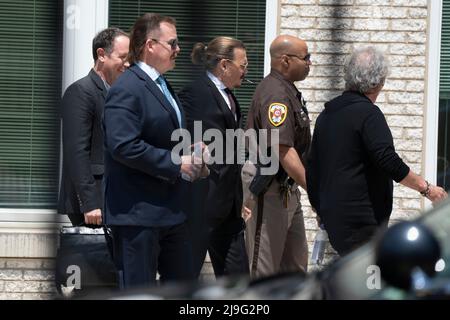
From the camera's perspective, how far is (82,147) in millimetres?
5938

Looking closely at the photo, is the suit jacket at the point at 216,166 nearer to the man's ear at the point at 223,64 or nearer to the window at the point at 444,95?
the man's ear at the point at 223,64

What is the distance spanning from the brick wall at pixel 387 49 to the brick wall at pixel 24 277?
1.98 meters

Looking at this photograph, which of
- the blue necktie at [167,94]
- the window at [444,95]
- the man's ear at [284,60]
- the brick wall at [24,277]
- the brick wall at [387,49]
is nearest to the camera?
the blue necktie at [167,94]

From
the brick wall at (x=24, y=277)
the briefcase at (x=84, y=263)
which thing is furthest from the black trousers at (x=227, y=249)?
the brick wall at (x=24, y=277)

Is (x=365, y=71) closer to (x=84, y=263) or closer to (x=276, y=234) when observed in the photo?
(x=276, y=234)

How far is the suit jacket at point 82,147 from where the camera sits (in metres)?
5.93

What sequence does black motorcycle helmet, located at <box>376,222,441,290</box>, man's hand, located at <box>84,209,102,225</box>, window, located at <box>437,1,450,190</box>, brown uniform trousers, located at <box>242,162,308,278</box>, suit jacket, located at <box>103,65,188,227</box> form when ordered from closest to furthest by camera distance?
1. black motorcycle helmet, located at <box>376,222,441,290</box>
2. suit jacket, located at <box>103,65,188,227</box>
3. man's hand, located at <box>84,209,102,225</box>
4. brown uniform trousers, located at <box>242,162,308,278</box>
5. window, located at <box>437,1,450,190</box>

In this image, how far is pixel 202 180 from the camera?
6141 millimetres

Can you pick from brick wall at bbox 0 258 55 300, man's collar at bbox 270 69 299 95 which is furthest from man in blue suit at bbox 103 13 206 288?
brick wall at bbox 0 258 55 300

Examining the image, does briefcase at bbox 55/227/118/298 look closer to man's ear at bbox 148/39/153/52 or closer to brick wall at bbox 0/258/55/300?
man's ear at bbox 148/39/153/52

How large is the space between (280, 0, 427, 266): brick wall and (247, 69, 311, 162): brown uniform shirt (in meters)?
1.63

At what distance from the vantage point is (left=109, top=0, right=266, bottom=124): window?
8.63m
